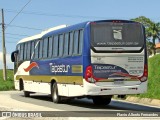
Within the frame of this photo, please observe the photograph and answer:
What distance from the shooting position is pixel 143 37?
63.3ft

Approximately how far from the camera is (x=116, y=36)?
19.0 metres

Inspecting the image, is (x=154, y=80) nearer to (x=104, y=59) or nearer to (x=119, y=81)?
(x=119, y=81)

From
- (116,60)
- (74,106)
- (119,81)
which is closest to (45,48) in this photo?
(74,106)

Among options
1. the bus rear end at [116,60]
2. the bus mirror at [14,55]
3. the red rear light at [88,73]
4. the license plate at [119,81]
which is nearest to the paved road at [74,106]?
the bus rear end at [116,60]

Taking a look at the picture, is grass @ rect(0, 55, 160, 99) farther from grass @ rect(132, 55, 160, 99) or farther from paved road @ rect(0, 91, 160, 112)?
paved road @ rect(0, 91, 160, 112)

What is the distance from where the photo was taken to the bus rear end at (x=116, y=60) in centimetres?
1852

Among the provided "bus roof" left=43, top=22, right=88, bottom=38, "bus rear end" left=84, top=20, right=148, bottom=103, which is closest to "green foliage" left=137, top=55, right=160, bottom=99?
"bus rear end" left=84, top=20, right=148, bottom=103

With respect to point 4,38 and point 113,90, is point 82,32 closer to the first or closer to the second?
point 113,90

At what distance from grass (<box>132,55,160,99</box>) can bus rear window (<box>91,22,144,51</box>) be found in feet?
16.9

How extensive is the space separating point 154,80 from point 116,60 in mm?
9424

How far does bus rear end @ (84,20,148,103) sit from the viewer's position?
729 inches

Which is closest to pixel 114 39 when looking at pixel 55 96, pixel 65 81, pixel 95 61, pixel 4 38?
pixel 95 61

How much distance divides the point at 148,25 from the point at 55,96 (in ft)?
217

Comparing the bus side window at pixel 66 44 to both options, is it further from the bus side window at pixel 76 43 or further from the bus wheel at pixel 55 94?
the bus wheel at pixel 55 94
